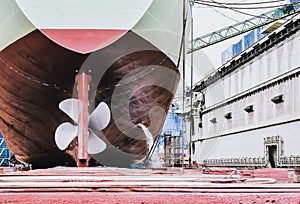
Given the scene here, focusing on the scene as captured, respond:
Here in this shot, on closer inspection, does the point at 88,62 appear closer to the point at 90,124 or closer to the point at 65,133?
the point at 90,124

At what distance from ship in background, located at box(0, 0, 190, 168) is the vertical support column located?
0.16 metres

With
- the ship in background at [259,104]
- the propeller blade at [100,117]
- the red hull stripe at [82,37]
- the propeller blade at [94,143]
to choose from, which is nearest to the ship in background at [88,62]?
the red hull stripe at [82,37]

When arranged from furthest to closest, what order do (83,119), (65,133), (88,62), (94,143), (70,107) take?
(65,133) → (70,107) → (94,143) → (88,62) → (83,119)

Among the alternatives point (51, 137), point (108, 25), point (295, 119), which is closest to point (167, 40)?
point (108, 25)

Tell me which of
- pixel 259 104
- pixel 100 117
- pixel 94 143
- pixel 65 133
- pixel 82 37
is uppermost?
pixel 259 104

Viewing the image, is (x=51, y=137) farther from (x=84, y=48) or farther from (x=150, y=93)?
(x=84, y=48)

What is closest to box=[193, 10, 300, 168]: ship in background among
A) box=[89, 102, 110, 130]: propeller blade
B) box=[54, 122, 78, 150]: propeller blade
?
box=[89, 102, 110, 130]: propeller blade

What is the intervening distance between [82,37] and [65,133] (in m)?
2.01

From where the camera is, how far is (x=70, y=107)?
18.5ft

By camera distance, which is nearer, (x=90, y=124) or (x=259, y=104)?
(x=90, y=124)

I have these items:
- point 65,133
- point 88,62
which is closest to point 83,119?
point 88,62

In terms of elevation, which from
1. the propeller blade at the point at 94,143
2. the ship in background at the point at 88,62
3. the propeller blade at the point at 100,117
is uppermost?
the ship in background at the point at 88,62

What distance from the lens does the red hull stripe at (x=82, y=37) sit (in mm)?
4477

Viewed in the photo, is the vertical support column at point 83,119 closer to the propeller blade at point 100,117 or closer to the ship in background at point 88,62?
the ship in background at point 88,62
